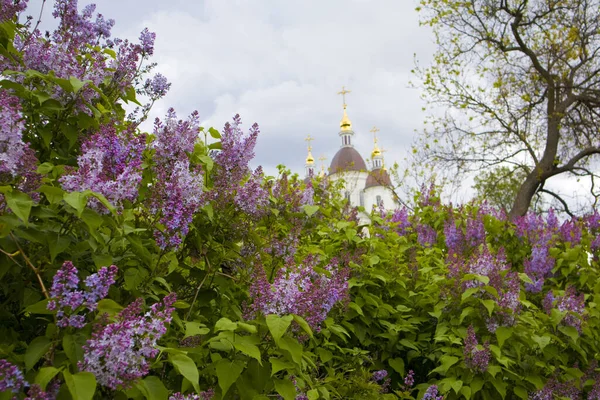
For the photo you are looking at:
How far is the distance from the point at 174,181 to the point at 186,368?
66cm

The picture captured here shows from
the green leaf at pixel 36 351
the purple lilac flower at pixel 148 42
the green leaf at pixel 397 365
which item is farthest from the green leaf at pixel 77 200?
the green leaf at pixel 397 365

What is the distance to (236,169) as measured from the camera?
229 centimetres

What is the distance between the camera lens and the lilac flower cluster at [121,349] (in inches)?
51.8

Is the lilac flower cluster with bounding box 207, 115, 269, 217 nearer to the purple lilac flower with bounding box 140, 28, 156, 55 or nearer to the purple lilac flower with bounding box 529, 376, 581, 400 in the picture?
the purple lilac flower with bounding box 140, 28, 156, 55

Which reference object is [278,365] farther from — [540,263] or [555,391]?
[540,263]

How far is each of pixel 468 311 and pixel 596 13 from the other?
529 inches

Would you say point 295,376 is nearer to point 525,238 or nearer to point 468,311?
point 468,311

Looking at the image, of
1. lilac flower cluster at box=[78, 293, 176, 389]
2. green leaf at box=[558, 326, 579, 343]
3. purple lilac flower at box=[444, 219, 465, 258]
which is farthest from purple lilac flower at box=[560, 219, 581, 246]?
lilac flower cluster at box=[78, 293, 176, 389]

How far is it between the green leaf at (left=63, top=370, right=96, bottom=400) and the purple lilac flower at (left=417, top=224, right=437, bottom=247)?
165 inches

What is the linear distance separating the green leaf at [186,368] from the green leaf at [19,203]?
1.76 feet

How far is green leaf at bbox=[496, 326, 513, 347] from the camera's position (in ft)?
9.88

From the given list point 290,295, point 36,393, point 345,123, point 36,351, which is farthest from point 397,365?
point 345,123

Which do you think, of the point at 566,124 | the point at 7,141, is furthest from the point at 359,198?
the point at 7,141

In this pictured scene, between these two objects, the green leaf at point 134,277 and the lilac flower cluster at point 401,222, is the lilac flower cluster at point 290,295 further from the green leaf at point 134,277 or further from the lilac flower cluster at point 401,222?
the lilac flower cluster at point 401,222
